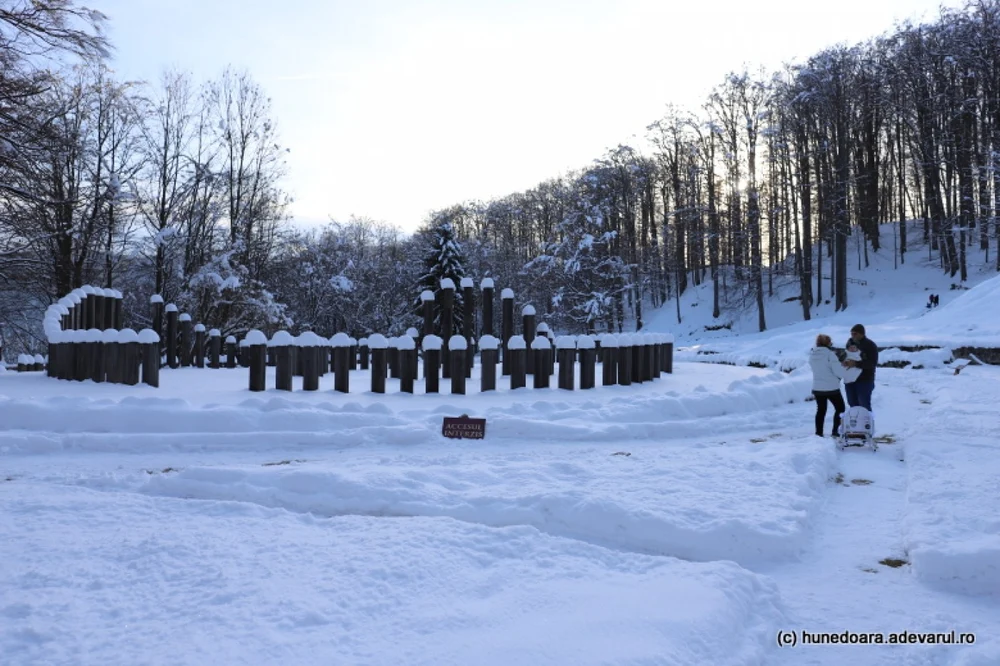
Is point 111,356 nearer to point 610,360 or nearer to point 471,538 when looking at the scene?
point 471,538

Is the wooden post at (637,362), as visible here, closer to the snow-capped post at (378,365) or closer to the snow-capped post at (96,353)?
the snow-capped post at (378,365)

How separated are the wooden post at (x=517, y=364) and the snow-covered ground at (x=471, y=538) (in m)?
2.60

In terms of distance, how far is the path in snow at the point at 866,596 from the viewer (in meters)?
2.86

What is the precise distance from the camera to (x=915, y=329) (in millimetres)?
20172

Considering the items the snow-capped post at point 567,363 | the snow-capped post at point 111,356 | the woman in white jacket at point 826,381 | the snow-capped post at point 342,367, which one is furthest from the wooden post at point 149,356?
the woman in white jacket at point 826,381

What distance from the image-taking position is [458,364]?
10.1 m

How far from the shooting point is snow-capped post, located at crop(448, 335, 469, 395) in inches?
393

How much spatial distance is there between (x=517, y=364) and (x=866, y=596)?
24.8 ft

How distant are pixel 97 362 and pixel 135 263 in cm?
1826

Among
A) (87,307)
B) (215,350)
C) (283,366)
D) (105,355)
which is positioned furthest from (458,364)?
(215,350)

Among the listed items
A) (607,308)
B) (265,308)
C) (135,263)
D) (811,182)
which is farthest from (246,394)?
(811,182)

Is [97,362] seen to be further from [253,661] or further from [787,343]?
[787,343]

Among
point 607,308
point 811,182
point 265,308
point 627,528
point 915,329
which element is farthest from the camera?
point 607,308

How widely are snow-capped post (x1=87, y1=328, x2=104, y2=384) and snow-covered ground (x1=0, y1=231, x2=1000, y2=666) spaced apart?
7.06 ft
